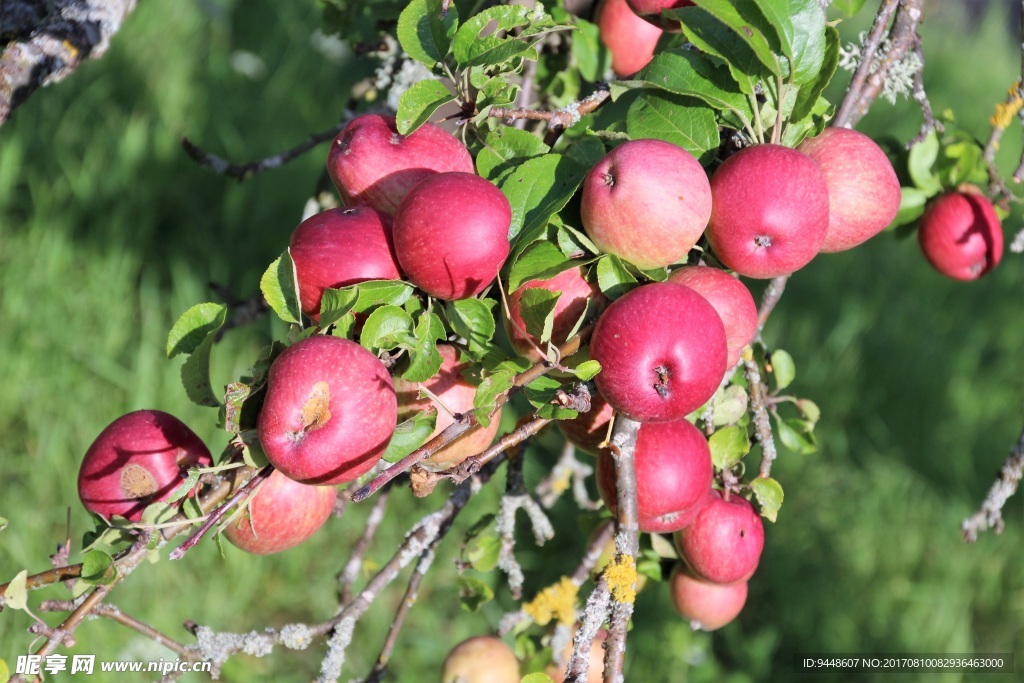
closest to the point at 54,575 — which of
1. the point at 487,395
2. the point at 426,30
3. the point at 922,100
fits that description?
Answer: the point at 487,395

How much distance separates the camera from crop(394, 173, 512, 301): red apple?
898 millimetres

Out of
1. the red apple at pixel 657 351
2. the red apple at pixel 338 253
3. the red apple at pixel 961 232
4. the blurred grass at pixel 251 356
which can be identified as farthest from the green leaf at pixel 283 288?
the blurred grass at pixel 251 356

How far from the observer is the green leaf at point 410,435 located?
0.96 m

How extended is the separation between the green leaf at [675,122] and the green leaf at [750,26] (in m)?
0.10

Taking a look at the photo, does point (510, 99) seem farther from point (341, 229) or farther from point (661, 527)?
point (661, 527)

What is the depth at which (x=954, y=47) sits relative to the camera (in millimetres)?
5387

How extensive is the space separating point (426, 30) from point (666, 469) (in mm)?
617

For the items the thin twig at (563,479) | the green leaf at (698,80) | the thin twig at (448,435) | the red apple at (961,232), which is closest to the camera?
the thin twig at (448,435)

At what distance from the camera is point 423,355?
2.97ft

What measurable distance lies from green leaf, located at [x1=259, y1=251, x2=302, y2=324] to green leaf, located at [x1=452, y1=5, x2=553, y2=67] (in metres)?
0.30

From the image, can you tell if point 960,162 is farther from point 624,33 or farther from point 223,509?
point 223,509

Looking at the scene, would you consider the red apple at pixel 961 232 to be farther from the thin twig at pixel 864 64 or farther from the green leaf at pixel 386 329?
the green leaf at pixel 386 329

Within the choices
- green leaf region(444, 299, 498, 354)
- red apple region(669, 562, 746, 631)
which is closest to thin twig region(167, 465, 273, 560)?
green leaf region(444, 299, 498, 354)

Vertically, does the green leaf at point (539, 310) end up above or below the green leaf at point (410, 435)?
above
